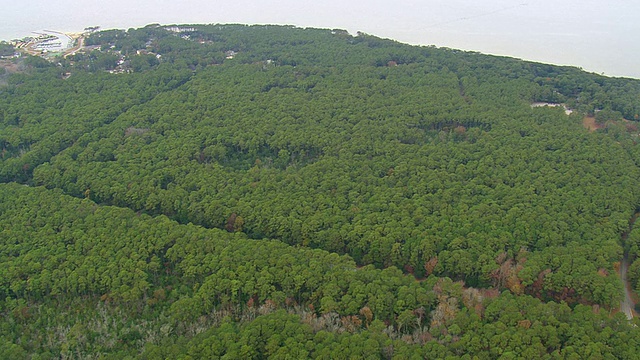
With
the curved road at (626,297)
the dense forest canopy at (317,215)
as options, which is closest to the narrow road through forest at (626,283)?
the curved road at (626,297)

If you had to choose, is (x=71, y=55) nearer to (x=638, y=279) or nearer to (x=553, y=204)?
(x=553, y=204)

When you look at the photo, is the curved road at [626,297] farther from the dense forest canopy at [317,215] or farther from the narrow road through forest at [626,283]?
the dense forest canopy at [317,215]

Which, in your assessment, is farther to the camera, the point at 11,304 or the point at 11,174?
the point at 11,174

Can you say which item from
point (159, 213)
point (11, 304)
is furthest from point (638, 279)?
point (11, 304)

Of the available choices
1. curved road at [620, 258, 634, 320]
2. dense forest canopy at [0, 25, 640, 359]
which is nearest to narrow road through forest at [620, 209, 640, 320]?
curved road at [620, 258, 634, 320]

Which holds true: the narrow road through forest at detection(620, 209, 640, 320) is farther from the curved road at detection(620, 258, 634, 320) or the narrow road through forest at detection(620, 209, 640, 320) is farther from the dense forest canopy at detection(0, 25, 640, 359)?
the dense forest canopy at detection(0, 25, 640, 359)

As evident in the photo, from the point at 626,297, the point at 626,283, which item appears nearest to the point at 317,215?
the point at 626,297
